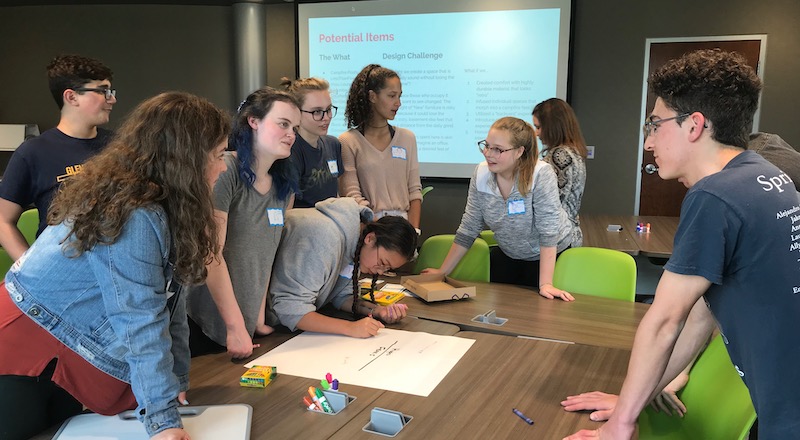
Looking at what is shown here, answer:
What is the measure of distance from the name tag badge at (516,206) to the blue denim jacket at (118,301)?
173 cm

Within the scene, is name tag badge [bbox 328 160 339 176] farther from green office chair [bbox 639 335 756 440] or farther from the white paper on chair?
green office chair [bbox 639 335 756 440]

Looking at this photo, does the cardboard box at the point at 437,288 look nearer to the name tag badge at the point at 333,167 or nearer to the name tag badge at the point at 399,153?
the name tag badge at the point at 333,167

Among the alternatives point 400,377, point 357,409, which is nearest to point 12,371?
point 357,409

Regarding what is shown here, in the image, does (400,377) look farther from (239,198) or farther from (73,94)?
(73,94)

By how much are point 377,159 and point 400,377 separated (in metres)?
1.88

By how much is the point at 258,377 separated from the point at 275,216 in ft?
1.87

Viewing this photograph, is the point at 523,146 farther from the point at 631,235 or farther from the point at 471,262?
the point at 631,235

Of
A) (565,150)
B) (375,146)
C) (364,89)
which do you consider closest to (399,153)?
(375,146)

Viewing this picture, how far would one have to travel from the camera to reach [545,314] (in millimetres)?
2293

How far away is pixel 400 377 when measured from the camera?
1.68 meters

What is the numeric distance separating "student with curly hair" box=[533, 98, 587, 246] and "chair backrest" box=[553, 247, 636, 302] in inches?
16.2

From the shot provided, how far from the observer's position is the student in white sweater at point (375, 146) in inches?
130

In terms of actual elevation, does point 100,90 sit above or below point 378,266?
above

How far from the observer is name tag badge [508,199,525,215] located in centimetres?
268
